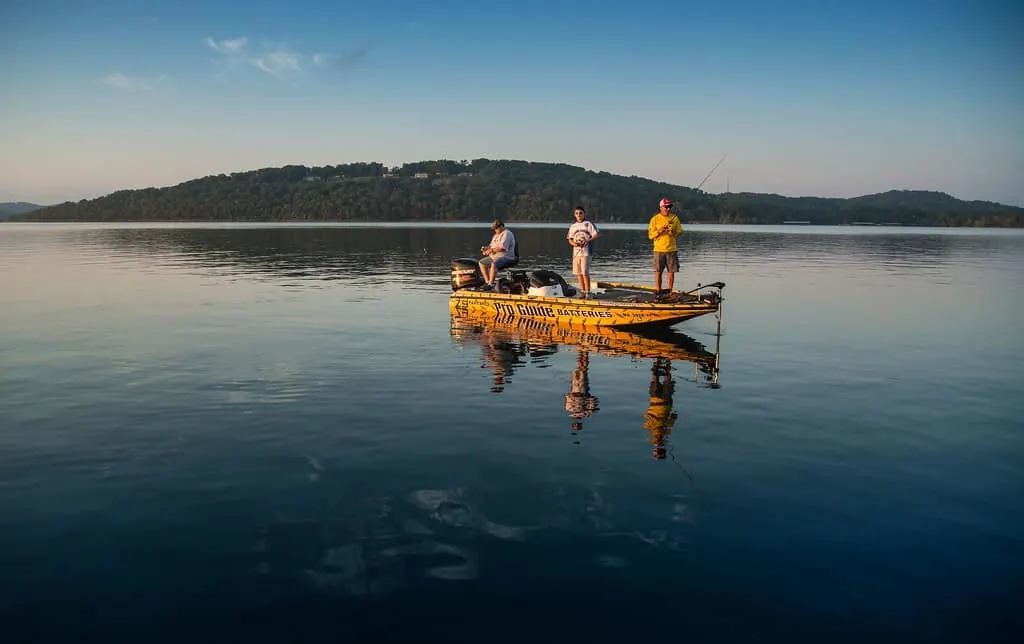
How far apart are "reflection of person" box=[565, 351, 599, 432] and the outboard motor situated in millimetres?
8988

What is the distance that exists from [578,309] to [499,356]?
4155mm

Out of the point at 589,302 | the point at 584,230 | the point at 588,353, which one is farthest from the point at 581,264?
the point at 588,353

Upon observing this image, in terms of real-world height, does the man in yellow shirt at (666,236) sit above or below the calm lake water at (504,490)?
above

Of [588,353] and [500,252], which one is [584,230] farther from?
[588,353]

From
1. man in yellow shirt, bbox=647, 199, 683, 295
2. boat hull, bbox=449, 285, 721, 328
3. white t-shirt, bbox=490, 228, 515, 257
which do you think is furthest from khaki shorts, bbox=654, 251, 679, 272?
white t-shirt, bbox=490, 228, 515, 257

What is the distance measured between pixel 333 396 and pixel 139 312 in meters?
14.6

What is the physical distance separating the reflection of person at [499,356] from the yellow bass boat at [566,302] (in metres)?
1.66

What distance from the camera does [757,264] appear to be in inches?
1981

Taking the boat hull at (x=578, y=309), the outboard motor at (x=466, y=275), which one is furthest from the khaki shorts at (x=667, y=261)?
the outboard motor at (x=466, y=275)

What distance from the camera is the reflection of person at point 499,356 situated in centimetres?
1509

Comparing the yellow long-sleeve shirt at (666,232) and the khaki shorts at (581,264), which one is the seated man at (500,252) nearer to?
the khaki shorts at (581,264)

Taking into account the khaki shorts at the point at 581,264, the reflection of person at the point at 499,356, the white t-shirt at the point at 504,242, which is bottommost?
the reflection of person at the point at 499,356

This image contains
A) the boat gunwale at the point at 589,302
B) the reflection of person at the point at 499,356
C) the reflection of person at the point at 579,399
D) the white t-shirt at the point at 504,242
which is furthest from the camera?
the white t-shirt at the point at 504,242

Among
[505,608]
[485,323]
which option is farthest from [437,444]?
[485,323]
